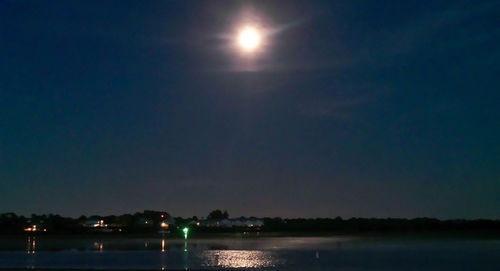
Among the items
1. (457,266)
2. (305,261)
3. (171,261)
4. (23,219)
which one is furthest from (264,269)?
(23,219)

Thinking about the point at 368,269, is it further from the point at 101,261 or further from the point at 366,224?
the point at 366,224

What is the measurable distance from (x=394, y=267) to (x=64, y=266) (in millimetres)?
24834

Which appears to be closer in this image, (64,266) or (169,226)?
(64,266)

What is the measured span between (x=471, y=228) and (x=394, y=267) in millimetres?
110086

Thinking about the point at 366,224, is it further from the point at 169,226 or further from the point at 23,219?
the point at 23,219

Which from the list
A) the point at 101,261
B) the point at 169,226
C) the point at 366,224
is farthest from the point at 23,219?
the point at 101,261

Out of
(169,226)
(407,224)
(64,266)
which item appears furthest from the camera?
(169,226)

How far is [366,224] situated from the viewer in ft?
504

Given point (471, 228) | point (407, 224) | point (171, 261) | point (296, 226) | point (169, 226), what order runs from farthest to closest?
point (169, 226) < point (296, 226) < point (407, 224) < point (471, 228) < point (171, 261)

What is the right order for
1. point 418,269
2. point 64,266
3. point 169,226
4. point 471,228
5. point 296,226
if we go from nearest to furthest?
point 418,269, point 64,266, point 471,228, point 296,226, point 169,226

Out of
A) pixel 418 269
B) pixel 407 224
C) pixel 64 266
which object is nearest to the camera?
pixel 418 269

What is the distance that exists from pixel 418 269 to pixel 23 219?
16697cm

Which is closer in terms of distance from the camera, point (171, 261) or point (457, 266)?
point (457, 266)

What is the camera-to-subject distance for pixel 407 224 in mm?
149500
